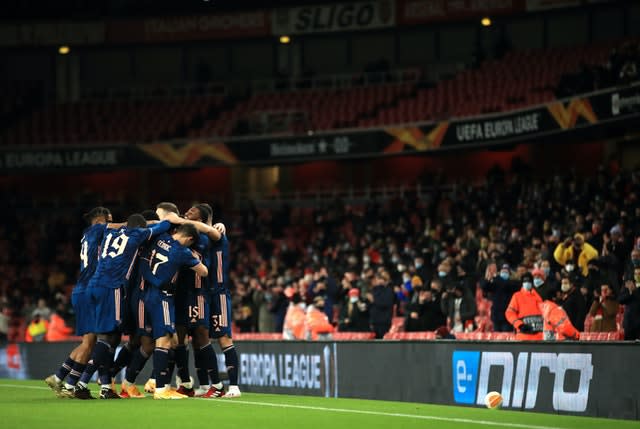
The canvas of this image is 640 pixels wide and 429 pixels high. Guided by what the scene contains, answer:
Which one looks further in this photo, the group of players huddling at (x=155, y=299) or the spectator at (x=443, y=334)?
the spectator at (x=443, y=334)

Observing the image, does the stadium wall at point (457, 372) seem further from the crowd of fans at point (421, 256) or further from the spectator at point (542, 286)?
the spectator at point (542, 286)

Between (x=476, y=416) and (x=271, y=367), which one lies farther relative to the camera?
(x=271, y=367)

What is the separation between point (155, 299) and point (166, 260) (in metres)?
0.43

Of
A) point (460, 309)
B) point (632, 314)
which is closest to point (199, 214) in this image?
point (632, 314)

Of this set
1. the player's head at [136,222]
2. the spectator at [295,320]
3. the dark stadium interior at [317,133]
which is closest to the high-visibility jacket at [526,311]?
the dark stadium interior at [317,133]

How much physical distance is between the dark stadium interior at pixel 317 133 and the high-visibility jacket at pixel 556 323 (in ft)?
15.9

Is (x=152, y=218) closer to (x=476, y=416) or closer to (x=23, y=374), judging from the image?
(x=476, y=416)

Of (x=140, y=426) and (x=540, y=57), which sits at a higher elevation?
(x=540, y=57)

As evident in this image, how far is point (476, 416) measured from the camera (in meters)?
10.9

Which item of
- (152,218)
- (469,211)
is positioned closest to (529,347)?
(152,218)

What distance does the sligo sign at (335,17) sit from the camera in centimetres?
3862

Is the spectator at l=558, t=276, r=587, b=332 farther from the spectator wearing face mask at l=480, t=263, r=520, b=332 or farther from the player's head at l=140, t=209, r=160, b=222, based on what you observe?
the player's head at l=140, t=209, r=160, b=222

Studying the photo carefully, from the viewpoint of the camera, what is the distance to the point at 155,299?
41.3ft

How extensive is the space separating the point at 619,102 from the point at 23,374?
12.8 m
